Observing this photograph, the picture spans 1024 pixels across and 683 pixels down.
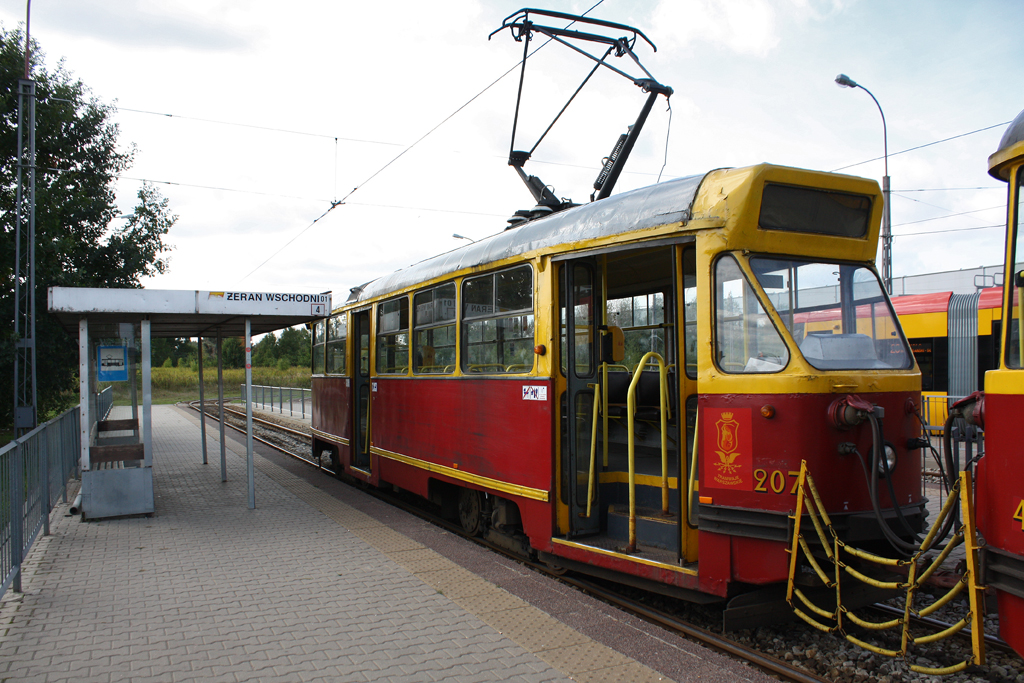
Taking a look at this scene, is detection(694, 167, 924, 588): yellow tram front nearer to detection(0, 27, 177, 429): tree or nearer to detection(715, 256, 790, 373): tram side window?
detection(715, 256, 790, 373): tram side window

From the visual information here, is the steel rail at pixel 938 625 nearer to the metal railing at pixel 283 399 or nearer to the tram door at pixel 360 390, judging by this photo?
the tram door at pixel 360 390

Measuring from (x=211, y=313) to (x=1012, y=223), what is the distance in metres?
7.86

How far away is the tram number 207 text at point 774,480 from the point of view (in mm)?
4117

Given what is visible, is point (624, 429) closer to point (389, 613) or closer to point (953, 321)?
point (389, 613)

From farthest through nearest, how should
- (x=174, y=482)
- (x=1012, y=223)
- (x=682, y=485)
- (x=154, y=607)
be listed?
(x=174, y=482) → (x=154, y=607) → (x=682, y=485) → (x=1012, y=223)

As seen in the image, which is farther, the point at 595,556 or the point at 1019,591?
the point at 595,556

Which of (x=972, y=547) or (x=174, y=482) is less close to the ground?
(x=972, y=547)

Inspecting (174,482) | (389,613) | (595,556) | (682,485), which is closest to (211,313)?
(174,482)

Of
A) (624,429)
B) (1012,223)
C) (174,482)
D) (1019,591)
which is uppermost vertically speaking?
(1012,223)

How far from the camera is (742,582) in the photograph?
14.5 ft

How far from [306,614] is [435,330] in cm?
350

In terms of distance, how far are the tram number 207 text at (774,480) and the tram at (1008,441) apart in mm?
1012

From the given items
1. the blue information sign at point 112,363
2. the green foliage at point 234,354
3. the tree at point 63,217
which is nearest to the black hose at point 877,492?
the blue information sign at point 112,363

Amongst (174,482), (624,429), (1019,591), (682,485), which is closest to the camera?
(1019,591)
